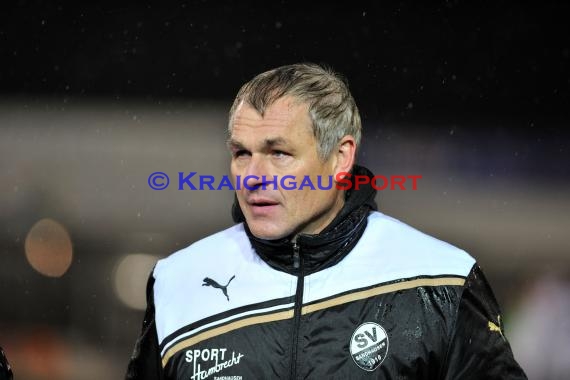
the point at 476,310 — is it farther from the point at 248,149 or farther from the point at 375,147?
the point at 375,147

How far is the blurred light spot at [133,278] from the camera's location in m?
4.40

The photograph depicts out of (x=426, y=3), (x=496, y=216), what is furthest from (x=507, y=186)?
(x=426, y=3)

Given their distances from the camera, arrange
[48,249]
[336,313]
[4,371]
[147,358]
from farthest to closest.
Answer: [48,249]
[147,358]
[336,313]
[4,371]

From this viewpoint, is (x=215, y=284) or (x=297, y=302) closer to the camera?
(x=297, y=302)

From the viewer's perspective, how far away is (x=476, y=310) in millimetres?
1631

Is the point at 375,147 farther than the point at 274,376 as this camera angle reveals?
Yes

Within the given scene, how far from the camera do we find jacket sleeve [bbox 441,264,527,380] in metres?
1.58

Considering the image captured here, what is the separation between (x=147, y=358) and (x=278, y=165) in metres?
0.49

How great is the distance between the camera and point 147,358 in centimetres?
178

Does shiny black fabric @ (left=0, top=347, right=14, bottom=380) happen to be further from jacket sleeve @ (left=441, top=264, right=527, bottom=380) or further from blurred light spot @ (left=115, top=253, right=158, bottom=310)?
blurred light spot @ (left=115, top=253, right=158, bottom=310)

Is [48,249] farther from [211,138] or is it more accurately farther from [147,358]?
[147,358]

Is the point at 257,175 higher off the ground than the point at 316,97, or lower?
lower

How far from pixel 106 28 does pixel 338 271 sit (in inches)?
92.8

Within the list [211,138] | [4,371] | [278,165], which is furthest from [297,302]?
[211,138]
